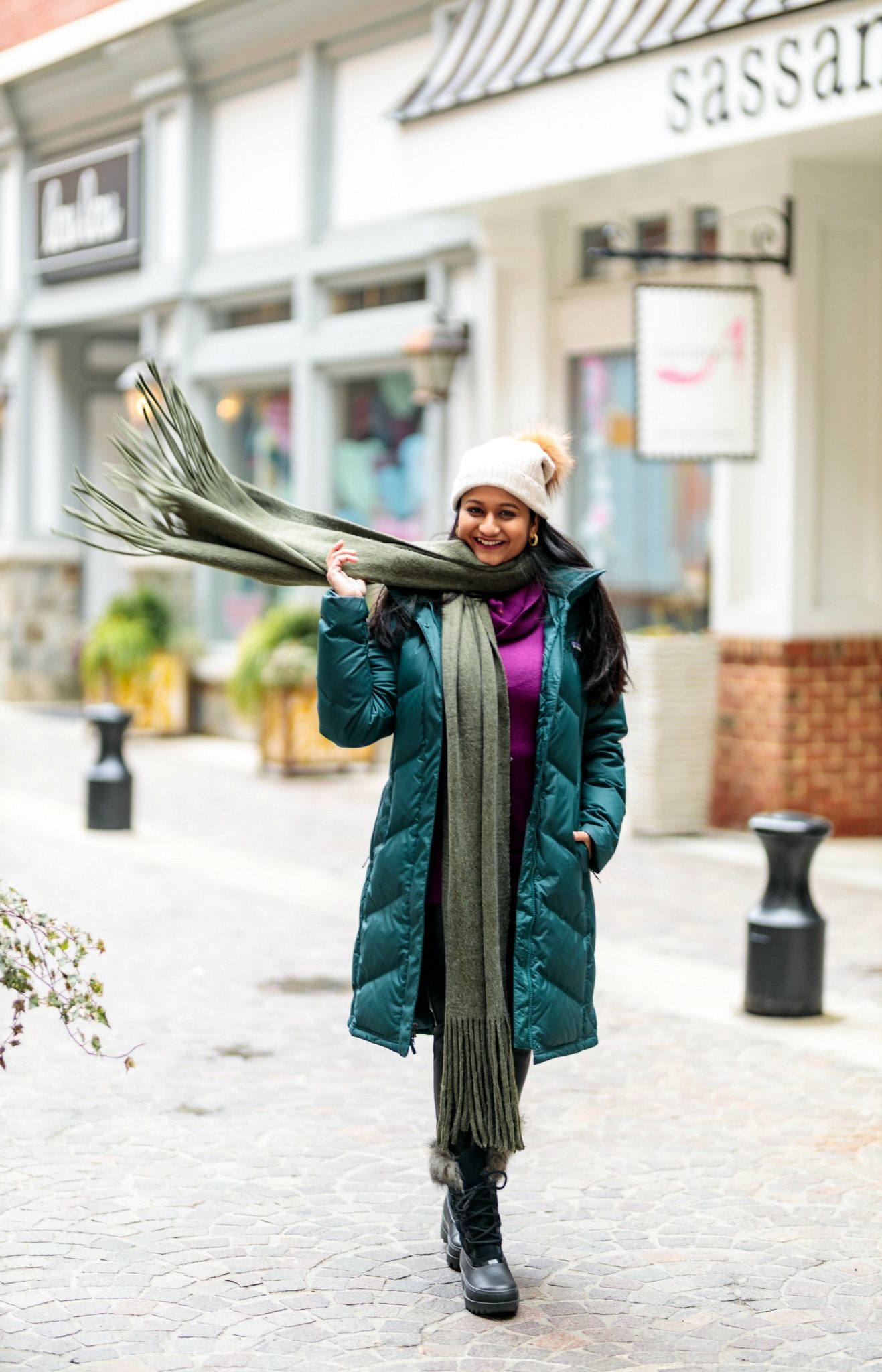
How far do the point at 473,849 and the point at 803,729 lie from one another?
6661 mm

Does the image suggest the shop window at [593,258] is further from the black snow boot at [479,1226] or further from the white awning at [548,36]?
the black snow boot at [479,1226]

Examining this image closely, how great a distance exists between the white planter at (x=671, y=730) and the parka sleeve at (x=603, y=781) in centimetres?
583

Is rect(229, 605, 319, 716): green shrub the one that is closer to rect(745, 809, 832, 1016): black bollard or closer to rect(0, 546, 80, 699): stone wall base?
rect(0, 546, 80, 699): stone wall base

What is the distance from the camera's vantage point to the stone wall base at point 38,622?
18.1 metres

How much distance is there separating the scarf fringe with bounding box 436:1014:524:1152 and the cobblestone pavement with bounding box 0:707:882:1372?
1.34ft

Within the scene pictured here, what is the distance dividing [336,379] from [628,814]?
5476 mm

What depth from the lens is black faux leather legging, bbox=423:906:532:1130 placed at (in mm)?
4164

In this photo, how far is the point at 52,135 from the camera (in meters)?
18.0

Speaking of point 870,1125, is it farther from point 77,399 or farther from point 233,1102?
point 77,399

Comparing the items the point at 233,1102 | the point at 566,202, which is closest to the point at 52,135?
the point at 566,202

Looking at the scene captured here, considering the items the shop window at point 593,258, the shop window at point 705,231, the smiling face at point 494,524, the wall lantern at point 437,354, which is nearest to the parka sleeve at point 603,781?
the smiling face at point 494,524

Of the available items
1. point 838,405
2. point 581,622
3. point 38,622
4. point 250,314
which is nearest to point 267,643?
point 250,314

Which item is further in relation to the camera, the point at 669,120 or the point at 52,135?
the point at 52,135

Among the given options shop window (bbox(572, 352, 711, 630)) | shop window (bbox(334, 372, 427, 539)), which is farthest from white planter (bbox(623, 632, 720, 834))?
shop window (bbox(334, 372, 427, 539))
